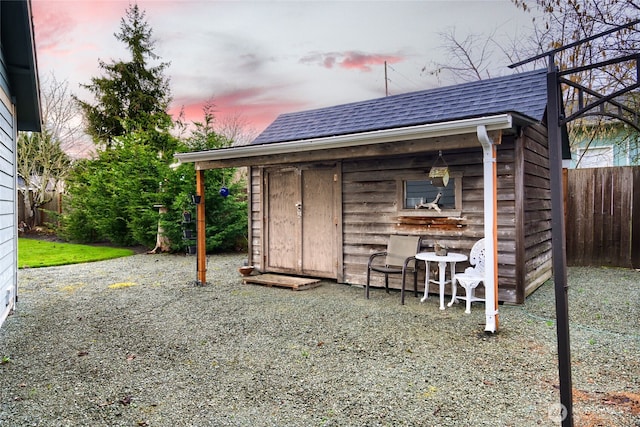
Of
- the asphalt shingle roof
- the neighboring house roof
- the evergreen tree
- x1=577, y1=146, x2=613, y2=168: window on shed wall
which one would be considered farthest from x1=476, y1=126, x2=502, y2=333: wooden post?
the evergreen tree

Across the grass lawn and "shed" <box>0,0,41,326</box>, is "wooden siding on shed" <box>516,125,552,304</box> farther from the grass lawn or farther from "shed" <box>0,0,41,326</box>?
the grass lawn

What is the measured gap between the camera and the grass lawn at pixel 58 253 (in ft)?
30.6

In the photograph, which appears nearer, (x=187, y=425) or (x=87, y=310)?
(x=187, y=425)

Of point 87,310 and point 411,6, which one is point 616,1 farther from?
point 87,310

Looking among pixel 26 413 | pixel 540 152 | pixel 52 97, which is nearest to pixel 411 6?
pixel 540 152

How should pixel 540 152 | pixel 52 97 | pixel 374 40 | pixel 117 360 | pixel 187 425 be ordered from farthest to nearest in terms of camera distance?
1. pixel 52 97
2. pixel 374 40
3. pixel 540 152
4. pixel 117 360
5. pixel 187 425

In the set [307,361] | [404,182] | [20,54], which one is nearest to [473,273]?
[404,182]

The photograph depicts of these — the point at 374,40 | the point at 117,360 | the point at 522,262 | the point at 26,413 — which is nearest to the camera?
the point at 26,413

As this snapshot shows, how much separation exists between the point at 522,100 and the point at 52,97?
648 inches

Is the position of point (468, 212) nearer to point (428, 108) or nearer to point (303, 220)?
point (428, 108)

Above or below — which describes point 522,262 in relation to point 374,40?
below

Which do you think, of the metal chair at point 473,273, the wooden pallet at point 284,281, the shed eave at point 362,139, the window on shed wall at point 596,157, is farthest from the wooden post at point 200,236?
the window on shed wall at point 596,157

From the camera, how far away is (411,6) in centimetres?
1007

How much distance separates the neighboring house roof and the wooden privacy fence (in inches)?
346
